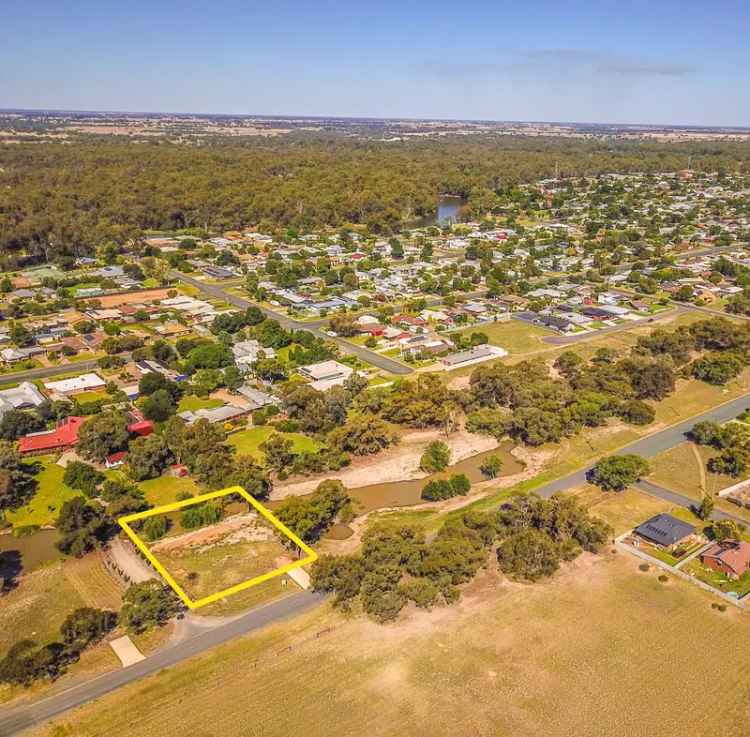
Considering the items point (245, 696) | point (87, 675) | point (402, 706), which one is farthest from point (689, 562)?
point (87, 675)

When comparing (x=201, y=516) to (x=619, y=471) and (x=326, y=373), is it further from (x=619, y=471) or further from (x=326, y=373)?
(x=619, y=471)

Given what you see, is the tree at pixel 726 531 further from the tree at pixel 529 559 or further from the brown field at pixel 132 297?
the brown field at pixel 132 297

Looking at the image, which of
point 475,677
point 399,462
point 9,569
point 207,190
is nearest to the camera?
point 475,677

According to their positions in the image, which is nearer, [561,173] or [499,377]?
[499,377]

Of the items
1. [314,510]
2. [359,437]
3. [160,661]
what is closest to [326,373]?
[359,437]

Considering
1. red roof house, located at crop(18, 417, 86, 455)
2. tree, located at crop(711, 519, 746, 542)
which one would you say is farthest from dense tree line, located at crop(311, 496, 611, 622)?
red roof house, located at crop(18, 417, 86, 455)

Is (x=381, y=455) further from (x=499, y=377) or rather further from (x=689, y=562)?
(x=689, y=562)

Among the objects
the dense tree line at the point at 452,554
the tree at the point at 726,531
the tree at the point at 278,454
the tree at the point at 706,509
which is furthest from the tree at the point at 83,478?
the tree at the point at 706,509
